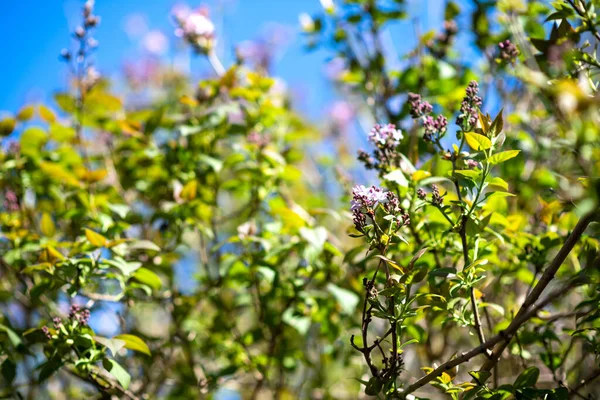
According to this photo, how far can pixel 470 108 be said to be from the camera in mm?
980

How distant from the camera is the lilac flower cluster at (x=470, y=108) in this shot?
0.97 metres

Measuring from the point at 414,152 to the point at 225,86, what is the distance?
79 centimetres

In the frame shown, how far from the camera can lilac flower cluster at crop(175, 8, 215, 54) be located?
6.79 ft

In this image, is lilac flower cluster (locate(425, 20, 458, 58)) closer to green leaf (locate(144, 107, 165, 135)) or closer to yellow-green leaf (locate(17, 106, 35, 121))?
green leaf (locate(144, 107, 165, 135))

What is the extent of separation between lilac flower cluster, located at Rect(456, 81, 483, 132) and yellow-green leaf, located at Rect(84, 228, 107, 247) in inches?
33.9

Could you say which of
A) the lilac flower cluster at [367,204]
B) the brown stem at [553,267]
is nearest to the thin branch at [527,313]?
the brown stem at [553,267]

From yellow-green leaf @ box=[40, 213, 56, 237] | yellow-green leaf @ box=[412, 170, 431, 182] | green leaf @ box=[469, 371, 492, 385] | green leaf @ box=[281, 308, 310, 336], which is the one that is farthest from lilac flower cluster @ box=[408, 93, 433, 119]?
yellow-green leaf @ box=[40, 213, 56, 237]

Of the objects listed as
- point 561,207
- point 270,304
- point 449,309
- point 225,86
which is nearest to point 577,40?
point 561,207

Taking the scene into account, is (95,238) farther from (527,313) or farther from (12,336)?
(527,313)

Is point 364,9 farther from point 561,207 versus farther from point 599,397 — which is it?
point 599,397

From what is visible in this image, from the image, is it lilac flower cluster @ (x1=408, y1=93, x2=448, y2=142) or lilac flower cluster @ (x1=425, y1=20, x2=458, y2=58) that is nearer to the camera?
lilac flower cluster @ (x1=408, y1=93, x2=448, y2=142)

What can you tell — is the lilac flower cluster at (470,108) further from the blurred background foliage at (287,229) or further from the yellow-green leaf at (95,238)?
the yellow-green leaf at (95,238)

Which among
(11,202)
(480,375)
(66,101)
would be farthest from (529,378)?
(66,101)

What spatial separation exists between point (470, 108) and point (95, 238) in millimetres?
898
